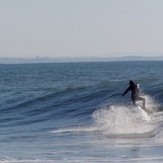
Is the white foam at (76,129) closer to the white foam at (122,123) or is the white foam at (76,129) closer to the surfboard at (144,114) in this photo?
the white foam at (122,123)

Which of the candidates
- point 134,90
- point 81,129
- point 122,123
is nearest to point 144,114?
point 134,90

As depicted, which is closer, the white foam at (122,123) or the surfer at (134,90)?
the white foam at (122,123)

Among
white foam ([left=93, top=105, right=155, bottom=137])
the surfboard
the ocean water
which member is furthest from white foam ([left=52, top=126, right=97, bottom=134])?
the surfboard

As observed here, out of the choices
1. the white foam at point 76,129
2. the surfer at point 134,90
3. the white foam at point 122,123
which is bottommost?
the white foam at point 76,129

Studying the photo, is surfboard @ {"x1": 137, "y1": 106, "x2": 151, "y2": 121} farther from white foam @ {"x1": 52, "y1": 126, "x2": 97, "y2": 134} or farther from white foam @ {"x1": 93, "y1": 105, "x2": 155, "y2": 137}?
white foam @ {"x1": 52, "y1": 126, "x2": 97, "y2": 134}

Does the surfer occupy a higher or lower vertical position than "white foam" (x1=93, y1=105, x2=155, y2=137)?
higher

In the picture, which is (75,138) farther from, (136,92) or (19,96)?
(19,96)

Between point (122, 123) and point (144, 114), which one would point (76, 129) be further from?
point (144, 114)

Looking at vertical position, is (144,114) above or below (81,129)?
above

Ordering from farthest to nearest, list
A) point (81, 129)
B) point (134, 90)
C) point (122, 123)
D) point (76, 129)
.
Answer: point (134, 90) → point (76, 129) → point (81, 129) → point (122, 123)

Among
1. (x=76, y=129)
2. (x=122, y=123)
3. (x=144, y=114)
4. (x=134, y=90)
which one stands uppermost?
(x=134, y=90)

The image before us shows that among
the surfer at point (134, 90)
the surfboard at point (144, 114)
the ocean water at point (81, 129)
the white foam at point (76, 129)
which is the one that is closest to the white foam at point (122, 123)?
the ocean water at point (81, 129)

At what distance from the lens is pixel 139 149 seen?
17.5 m

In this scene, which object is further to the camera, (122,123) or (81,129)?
(81,129)
